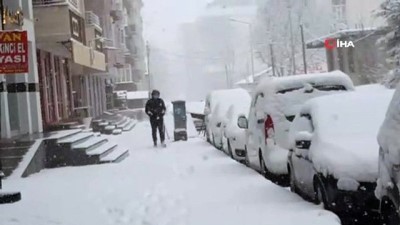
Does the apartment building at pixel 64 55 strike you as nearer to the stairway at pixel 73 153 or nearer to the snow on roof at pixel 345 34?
the stairway at pixel 73 153

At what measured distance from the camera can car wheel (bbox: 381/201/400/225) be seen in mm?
5984

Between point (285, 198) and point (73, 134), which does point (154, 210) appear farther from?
point (73, 134)

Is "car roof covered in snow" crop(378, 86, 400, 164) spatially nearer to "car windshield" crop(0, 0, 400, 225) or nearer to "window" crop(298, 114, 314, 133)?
"car windshield" crop(0, 0, 400, 225)

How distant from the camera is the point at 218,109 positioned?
21828 millimetres

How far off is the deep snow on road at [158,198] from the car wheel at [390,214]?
0.80 m

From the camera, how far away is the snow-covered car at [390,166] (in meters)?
5.77

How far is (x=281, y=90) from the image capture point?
11.7 meters

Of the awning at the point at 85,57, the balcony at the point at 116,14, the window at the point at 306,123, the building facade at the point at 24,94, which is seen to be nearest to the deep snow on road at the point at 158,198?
the window at the point at 306,123

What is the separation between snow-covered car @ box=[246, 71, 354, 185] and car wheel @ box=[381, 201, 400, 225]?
450 centimetres

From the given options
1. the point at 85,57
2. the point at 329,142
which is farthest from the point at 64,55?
the point at 329,142

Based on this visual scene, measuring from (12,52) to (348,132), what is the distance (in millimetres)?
5788

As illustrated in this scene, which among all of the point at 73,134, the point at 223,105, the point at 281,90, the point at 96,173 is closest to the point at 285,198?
the point at 281,90

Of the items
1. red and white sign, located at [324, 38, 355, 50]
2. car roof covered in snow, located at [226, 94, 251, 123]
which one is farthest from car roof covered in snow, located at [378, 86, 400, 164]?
red and white sign, located at [324, 38, 355, 50]

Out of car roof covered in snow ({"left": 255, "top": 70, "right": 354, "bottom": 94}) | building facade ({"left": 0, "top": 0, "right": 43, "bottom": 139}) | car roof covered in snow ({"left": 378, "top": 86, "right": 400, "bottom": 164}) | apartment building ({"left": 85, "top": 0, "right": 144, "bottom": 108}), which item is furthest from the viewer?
apartment building ({"left": 85, "top": 0, "right": 144, "bottom": 108})
